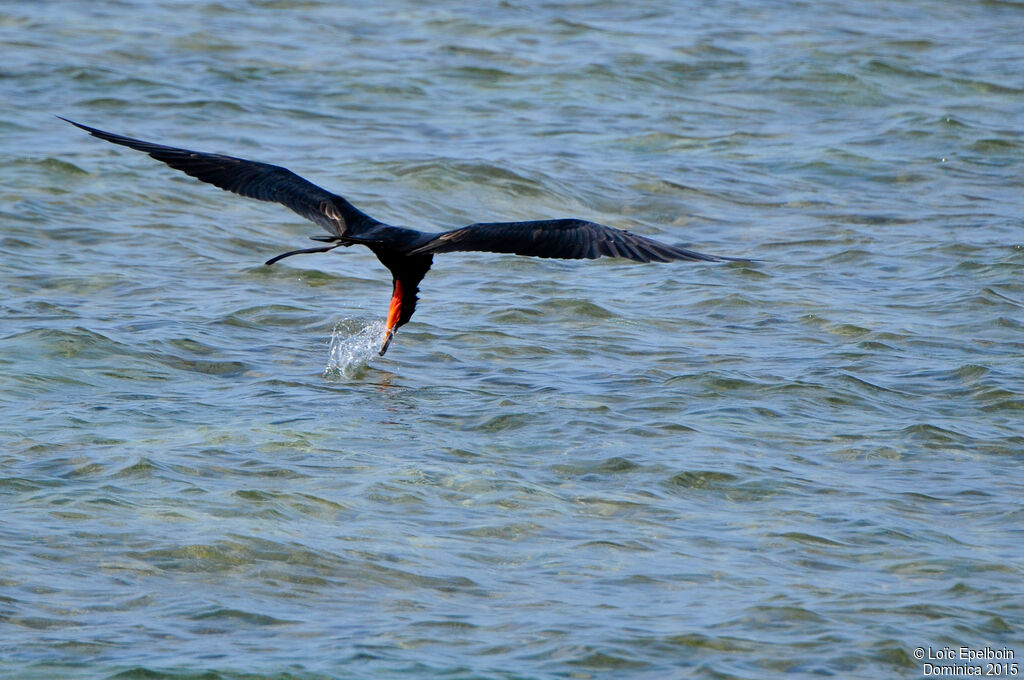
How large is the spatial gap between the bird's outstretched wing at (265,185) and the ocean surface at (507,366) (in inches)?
38.0

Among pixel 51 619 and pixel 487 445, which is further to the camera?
pixel 487 445

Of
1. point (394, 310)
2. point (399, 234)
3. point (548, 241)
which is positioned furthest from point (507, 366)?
point (548, 241)

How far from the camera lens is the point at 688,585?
529 centimetres

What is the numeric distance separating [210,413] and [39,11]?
31.7ft

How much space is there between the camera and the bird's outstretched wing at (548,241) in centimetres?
609

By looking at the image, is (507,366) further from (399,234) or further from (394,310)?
(399,234)

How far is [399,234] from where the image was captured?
6672 mm

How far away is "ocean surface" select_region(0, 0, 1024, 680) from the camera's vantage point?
5.00m

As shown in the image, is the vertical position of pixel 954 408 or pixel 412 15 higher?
pixel 412 15

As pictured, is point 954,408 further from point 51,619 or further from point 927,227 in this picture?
point 51,619

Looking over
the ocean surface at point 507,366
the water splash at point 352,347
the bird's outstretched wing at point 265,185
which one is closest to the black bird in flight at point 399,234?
the bird's outstretched wing at point 265,185

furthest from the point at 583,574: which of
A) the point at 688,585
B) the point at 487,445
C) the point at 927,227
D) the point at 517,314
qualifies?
the point at 927,227

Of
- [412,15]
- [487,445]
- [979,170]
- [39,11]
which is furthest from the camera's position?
[412,15]

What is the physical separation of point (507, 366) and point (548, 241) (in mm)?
1850
